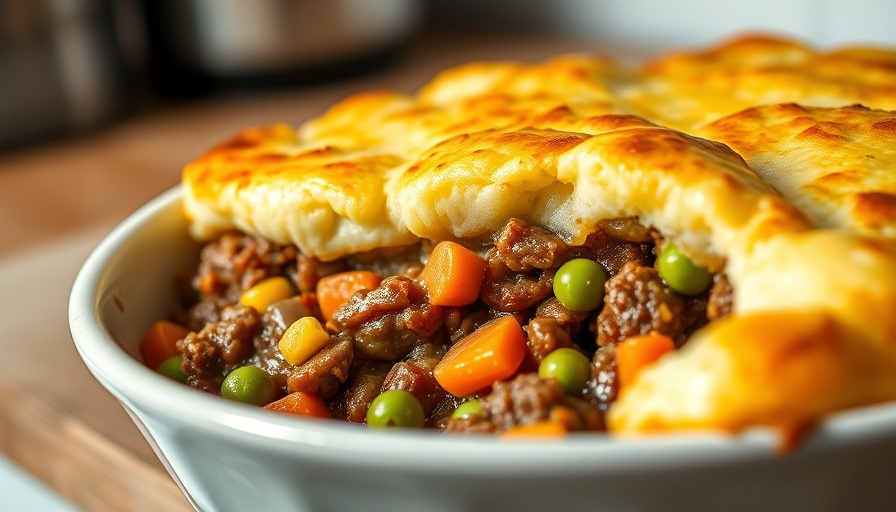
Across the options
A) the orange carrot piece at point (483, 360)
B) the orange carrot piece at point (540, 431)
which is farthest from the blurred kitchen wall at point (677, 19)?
the orange carrot piece at point (540, 431)

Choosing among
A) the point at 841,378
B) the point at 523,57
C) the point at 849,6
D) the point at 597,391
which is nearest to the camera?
the point at 841,378

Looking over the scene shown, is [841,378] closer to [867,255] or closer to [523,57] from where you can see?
[867,255]

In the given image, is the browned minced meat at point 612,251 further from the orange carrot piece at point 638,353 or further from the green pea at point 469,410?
the green pea at point 469,410

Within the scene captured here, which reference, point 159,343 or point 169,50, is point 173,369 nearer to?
point 159,343

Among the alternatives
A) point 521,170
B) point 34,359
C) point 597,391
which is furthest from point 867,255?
point 34,359

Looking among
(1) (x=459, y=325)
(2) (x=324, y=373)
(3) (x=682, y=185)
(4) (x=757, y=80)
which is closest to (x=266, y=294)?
(2) (x=324, y=373)

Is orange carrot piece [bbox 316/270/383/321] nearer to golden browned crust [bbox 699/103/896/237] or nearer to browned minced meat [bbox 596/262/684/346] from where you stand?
browned minced meat [bbox 596/262/684/346]

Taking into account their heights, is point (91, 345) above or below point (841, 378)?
below
